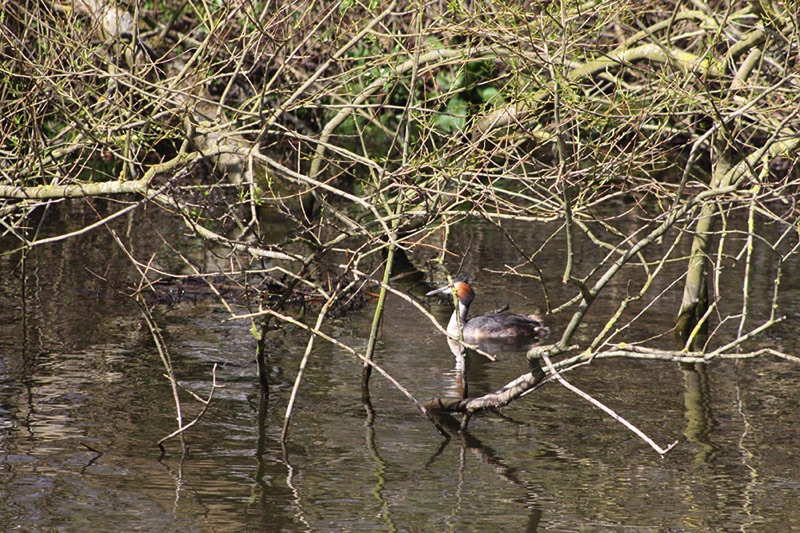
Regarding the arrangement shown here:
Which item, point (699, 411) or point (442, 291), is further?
point (442, 291)

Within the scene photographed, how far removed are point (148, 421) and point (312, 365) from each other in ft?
7.06

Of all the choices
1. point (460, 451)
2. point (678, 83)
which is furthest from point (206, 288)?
point (678, 83)

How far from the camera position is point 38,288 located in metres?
12.9

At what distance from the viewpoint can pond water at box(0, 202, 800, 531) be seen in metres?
6.86

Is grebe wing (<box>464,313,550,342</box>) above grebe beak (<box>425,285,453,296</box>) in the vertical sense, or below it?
below

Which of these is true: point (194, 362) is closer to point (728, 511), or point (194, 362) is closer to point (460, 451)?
point (460, 451)

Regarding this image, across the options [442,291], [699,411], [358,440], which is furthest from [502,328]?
[358,440]

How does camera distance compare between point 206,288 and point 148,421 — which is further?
point 206,288

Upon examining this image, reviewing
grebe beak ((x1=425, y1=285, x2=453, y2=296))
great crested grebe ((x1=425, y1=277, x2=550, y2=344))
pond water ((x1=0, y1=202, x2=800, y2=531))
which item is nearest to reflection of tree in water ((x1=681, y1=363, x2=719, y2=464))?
pond water ((x1=0, y1=202, x2=800, y2=531))

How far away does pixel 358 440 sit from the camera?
325 inches

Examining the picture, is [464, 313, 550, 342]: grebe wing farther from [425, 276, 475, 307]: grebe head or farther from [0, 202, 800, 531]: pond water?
[425, 276, 475, 307]: grebe head

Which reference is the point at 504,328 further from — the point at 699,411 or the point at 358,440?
the point at 358,440

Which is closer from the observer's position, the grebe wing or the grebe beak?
the grebe wing

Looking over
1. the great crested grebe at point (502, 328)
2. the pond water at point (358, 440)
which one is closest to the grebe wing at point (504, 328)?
the great crested grebe at point (502, 328)
